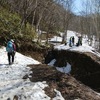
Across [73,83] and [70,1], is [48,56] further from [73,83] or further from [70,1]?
[70,1]

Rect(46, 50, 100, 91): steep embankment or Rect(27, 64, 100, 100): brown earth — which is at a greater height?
Rect(27, 64, 100, 100): brown earth

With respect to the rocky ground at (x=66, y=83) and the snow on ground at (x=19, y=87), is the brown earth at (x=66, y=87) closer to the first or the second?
the rocky ground at (x=66, y=83)

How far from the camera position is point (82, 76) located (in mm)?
25797

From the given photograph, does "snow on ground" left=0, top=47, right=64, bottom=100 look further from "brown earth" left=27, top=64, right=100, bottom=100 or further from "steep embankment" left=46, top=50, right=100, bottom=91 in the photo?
"steep embankment" left=46, top=50, right=100, bottom=91

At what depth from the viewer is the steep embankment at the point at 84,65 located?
24.7 m

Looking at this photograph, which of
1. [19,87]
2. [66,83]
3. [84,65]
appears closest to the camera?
[19,87]

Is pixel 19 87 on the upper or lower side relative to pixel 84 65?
upper

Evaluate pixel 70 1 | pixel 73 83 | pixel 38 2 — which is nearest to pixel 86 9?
pixel 70 1

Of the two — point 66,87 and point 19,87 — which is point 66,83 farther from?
point 19,87

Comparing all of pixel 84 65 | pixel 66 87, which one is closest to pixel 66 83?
pixel 66 87

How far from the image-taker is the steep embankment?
24689mm

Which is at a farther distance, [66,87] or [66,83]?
[66,83]

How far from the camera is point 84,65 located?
89.8ft

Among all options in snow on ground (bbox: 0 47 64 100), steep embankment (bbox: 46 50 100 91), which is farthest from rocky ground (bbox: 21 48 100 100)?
snow on ground (bbox: 0 47 64 100)
